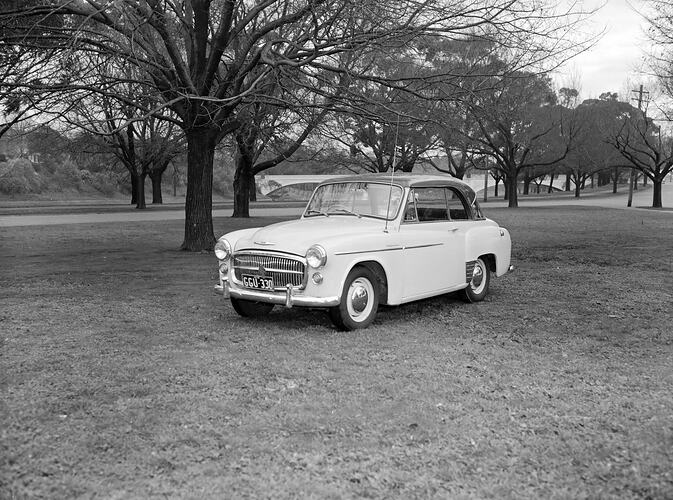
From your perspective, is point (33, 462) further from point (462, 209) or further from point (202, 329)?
point (462, 209)

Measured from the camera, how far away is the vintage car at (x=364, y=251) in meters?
6.39

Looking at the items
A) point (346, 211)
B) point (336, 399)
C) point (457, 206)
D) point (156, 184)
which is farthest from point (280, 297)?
point (156, 184)

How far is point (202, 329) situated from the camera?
22.3ft

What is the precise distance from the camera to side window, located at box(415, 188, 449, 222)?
297 inches

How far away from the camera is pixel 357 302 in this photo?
6617mm

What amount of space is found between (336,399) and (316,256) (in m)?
2.02

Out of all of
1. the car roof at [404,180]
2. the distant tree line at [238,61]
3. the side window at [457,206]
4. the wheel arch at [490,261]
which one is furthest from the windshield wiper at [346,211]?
the distant tree line at [238,61]

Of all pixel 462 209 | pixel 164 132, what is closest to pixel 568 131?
pixel 164 132

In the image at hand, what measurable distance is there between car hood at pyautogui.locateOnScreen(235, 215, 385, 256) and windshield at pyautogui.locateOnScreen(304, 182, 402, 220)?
5.4 inches

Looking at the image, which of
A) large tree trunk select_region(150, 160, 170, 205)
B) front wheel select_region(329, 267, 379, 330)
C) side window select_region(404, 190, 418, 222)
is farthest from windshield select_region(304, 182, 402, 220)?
large tree trunk select_region(150, 160, 170, 205)

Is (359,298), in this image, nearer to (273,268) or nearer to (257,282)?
(273,268)

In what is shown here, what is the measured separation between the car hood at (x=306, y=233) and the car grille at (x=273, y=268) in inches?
3.7

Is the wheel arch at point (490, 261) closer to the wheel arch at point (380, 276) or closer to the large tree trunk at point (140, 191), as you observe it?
the wheel arch at point (380, 276)

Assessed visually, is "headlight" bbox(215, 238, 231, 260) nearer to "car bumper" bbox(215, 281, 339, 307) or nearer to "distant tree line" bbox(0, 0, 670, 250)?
"car bumper" bbox(215, 281, 339, 307)
